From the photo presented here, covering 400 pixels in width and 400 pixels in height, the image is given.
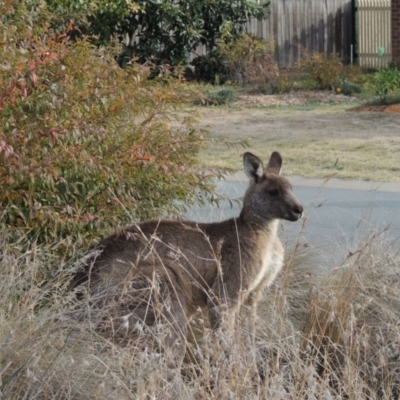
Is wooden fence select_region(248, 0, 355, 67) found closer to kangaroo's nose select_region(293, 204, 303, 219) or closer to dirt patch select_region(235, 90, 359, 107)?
dirt patch select_region(235, 90, 359, 107)

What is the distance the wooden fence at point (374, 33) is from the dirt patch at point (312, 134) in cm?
813

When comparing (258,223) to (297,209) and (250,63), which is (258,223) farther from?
(250,63)

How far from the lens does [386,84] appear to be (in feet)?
83.8

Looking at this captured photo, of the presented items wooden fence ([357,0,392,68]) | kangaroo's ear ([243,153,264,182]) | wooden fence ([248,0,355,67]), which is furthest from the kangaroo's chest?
wooden fence ([357,0,392,68])

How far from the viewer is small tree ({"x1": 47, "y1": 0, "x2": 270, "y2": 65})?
27.8 meters

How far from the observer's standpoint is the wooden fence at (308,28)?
33812 mm

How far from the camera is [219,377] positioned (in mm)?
4957

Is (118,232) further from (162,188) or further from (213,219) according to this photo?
(213,219)

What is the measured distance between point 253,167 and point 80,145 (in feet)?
4.46

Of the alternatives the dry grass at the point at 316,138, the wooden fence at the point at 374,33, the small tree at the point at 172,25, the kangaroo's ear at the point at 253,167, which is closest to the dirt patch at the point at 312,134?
the dry grass at the point at 316,138

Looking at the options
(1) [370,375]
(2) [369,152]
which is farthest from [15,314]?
(2) [369,152]

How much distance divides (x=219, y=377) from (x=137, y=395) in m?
0.40

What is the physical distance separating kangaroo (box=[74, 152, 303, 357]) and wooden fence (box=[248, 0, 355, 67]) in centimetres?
2613

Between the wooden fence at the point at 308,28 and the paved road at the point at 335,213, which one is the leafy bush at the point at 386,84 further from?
the paved road at the point at 335,213
